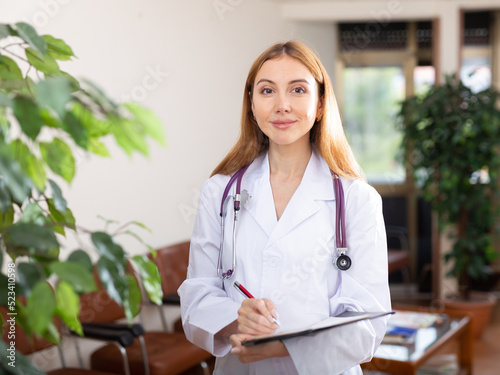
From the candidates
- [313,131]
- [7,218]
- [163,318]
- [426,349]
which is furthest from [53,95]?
[163,318]

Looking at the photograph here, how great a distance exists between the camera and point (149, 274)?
3.02ft

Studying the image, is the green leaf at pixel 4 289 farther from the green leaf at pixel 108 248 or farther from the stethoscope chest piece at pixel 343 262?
the stethoscope chest piece at pixel 343 262

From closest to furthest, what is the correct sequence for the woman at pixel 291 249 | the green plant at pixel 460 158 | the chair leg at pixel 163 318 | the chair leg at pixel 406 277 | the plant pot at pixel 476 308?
the woman at pixel 291 249, the chair leg at pixel 163 318, the green plant at pixel 460 158, the plant pot at pixel 476 308, the chair leg at pixel 406 277

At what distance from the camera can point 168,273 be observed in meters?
3.79

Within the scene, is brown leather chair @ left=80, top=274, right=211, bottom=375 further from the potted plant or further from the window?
the window

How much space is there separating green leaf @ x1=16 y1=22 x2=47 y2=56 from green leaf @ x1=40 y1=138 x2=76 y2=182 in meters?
0.13

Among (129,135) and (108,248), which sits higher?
(129,135)

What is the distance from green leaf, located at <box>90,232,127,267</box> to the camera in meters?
0.84

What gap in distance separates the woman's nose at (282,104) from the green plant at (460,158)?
132 inches

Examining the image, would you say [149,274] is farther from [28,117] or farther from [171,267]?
[171,267]

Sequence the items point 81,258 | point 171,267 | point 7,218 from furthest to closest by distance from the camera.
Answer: point 171,267 → point 7,218 → point 81,258

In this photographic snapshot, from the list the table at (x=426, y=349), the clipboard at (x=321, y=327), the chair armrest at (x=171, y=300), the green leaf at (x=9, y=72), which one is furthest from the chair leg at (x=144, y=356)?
the green leaf at (x=9, y=72)

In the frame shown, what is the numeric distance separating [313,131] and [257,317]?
1.82 feet

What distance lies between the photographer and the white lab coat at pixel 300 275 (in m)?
1.40
